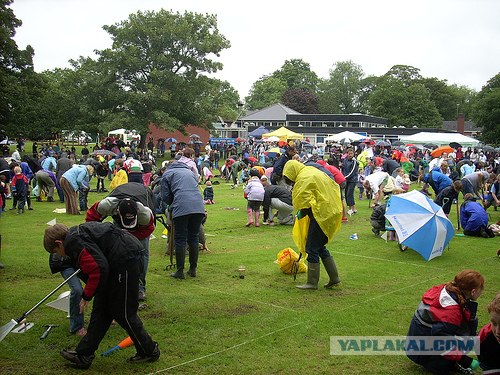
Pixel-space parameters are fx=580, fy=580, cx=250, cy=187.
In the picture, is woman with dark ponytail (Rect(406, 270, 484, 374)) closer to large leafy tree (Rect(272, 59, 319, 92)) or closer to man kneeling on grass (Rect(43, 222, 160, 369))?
man kneeling on grass (Rect(43, 222, 160, 369))

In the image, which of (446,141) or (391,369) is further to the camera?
(446,141)

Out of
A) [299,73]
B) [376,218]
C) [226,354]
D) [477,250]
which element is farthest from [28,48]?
[299,73]

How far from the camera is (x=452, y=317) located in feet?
17.6

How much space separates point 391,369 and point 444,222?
5873 millimetres

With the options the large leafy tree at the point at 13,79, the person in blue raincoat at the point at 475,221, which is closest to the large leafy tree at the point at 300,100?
the large leafy tree at the point at 13,79

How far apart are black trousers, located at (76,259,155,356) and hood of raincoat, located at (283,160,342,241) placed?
3.37m

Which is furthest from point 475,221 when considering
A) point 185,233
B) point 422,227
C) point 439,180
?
point 185,233

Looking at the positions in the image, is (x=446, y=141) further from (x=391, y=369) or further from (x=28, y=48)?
(x=391, y=369)

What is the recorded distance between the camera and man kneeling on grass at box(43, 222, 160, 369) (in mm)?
5465

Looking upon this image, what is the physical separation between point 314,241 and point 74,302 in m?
3.51

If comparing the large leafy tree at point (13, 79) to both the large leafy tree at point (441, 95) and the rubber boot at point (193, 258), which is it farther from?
the large leafy tree at point (441, 95)

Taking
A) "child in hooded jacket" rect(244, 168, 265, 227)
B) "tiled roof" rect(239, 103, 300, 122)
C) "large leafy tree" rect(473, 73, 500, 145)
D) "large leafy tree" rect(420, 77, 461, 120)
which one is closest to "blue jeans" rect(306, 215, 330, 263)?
"child in hooded jacket" rect(244, 168, 265, 227)

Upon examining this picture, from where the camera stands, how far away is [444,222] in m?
11.0

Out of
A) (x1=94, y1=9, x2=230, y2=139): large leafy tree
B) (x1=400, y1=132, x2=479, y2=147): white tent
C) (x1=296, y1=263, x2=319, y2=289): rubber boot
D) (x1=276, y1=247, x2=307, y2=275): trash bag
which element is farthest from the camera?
(x1=400, y1=132, x2=479, y2=147): white tent
